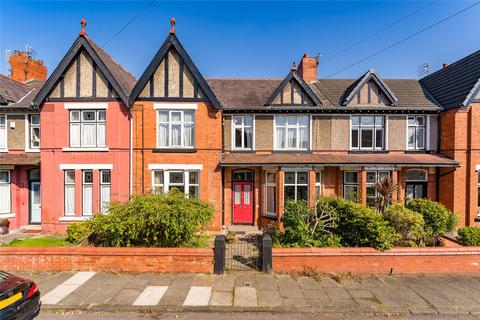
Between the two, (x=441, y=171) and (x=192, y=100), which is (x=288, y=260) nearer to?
(x=192, y=100)

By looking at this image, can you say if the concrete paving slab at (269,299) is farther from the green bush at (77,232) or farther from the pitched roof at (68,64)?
the pitched roof at (68,64)

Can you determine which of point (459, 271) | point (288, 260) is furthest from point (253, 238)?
point (459, 271)

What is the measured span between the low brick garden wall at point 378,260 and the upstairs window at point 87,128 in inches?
425

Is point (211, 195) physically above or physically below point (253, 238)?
above

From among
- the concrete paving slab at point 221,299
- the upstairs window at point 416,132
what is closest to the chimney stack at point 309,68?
the upstairs window at point 416,132

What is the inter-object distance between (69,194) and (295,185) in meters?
12.1

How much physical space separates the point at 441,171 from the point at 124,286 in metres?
16.7

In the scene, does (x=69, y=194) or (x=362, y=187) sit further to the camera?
(x=362, y=187)

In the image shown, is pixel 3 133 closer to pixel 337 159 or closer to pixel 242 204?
pixel 242 204

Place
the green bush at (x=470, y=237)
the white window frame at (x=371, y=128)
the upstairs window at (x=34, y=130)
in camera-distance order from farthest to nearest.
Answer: the white window frame at (x=371, y=128) → the upstairs window at (x=34, y=130) → the green bush at (x=470, y=237)

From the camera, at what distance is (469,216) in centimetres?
1334

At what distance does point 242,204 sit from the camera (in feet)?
47.5

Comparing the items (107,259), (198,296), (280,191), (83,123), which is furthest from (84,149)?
(280,191)

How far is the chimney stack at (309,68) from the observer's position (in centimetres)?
1767
